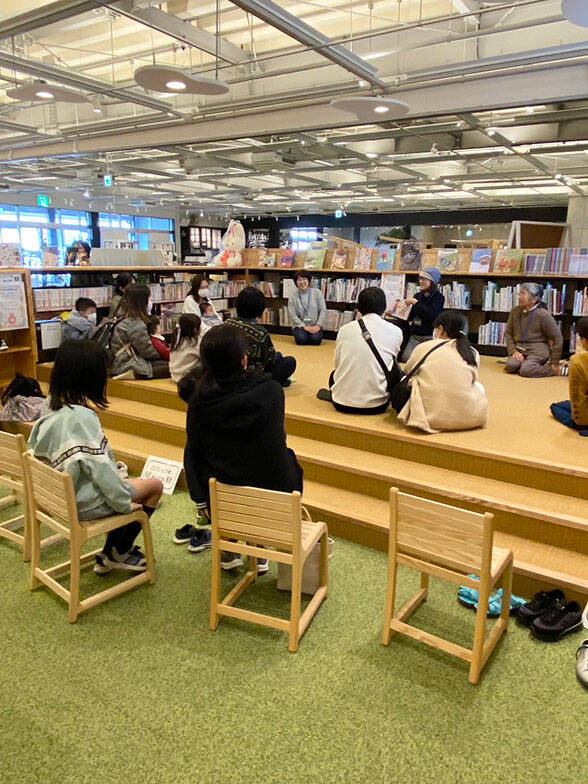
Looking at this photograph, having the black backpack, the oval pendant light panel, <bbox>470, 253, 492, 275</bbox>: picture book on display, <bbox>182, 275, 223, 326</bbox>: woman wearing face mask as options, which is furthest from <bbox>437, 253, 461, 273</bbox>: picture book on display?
the black backpack

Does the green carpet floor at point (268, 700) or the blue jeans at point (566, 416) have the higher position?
the blue jeans at point (566, 416)

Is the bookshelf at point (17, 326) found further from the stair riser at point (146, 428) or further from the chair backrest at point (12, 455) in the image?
the chair backrest at point (12, 455)

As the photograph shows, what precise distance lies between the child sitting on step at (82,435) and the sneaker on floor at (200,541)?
Result: 638mm

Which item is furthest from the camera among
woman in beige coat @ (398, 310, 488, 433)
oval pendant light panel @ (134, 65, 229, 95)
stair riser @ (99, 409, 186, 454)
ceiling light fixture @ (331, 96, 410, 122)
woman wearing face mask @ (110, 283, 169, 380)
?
woman wearing face mask @ (110, 283, 169, 380)

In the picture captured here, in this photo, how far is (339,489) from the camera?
147 inches

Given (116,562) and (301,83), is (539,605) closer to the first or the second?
(116,562)

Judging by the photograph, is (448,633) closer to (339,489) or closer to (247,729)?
(247,729)

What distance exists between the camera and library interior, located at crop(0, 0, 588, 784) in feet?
6.66

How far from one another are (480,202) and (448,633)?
45.1ft

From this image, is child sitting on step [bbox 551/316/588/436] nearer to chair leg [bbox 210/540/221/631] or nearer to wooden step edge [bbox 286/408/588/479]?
wooden step edge [bbox 286/408/588/479]

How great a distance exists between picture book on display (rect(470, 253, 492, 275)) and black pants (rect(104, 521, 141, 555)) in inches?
208

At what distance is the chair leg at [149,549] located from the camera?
9.13 ft

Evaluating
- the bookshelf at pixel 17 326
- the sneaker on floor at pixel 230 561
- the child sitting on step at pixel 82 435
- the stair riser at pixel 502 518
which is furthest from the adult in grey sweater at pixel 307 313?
the child sitting on step at pixel 82 435

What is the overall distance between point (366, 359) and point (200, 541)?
71.2 inches
